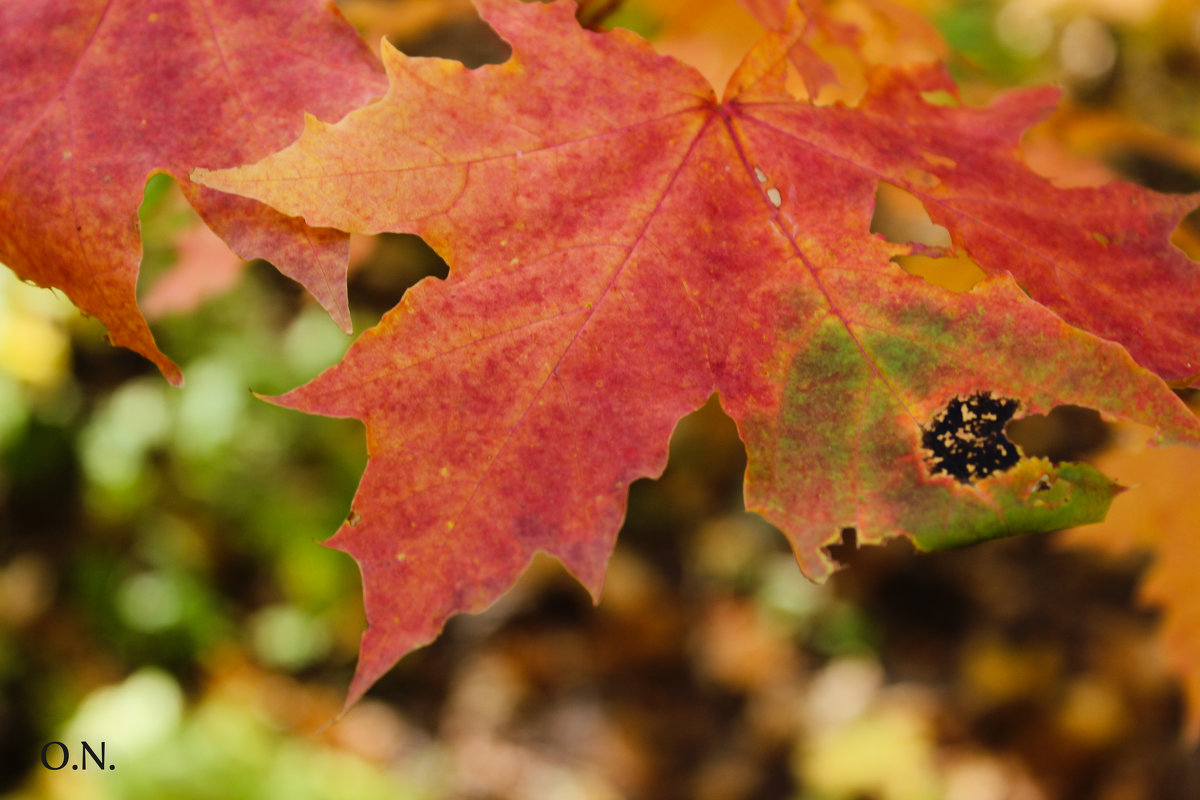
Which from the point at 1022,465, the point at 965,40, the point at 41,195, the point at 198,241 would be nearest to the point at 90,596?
the point at 198,241

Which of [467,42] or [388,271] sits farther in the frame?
[388,271]

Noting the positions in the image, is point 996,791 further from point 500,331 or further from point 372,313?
point 372,313

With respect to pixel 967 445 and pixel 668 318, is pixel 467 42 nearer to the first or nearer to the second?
pixel 668 318

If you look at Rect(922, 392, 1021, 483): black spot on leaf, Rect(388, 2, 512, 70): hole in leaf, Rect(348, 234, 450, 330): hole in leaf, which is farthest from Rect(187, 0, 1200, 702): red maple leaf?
Rect(348, 234, 450, 330): hole in leaf

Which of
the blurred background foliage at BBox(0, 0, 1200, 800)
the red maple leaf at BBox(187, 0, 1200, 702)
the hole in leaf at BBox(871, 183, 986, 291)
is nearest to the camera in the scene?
Answer: the red maple leaf at BBox(187, 0, 1200, 702)

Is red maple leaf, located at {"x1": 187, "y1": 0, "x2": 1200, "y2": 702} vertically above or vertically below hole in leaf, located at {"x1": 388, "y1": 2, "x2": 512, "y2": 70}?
above

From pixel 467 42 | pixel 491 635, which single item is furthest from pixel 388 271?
pixel 491 635

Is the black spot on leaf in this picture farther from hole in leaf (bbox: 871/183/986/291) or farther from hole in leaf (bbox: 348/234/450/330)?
hole in leaf (bbox: 348/234/450/330)
